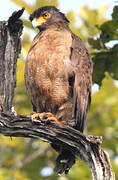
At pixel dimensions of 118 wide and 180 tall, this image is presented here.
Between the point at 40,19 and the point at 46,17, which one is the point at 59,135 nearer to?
the point at 40,19

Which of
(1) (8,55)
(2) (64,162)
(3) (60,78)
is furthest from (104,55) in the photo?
(1) (8,55)

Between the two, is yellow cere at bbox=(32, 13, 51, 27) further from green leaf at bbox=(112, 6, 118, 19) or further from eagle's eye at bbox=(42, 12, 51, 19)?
green leaf at bbox=(112, 6, 118, 19)

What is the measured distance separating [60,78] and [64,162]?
106 cm

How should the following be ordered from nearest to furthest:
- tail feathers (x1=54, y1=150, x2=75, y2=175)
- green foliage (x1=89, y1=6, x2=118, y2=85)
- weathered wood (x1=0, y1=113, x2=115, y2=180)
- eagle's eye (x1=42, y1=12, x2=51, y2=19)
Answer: weathered wood (x1=0, y1=113, x2=115, y2=180)
tail feathers (x1=54, y1=150, x2=75, y2=175)
green foliage (x1=89, y1=6, x2=118, y2=85)
eagle's eye (x1=42, y1=12, x2=51, y2=19)

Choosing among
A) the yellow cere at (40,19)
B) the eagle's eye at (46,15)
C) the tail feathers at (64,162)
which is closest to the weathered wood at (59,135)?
the tail feathers at (64,162)

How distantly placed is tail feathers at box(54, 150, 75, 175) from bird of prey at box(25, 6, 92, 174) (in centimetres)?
14

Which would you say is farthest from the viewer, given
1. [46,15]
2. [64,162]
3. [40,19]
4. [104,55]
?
[46,15]

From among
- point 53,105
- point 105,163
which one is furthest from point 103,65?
point 105,163

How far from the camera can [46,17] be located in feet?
28.5

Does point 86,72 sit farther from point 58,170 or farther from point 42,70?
point 58,170

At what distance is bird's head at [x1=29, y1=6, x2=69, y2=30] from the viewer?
329 inches

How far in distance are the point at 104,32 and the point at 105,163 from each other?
2.31 metres

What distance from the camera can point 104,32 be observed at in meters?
7.95

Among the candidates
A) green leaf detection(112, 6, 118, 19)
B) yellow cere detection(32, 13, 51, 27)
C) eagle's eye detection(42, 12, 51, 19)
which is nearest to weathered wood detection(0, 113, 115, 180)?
green leaf detection(112, 6, 118, 19)
